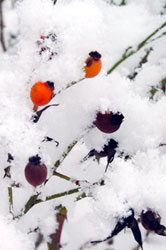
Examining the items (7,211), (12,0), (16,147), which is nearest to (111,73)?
(16,147)

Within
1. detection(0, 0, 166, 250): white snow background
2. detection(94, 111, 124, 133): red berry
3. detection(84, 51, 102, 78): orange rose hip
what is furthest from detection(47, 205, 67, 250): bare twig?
detection(84, 51, 102, 78): orange rose hip

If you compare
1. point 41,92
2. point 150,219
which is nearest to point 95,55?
point 41,92

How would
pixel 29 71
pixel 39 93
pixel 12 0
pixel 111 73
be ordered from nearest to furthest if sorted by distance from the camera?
1. pixel 39 93
2. pixel 29 71
3. pixel 111 73
4. pixel 12 0

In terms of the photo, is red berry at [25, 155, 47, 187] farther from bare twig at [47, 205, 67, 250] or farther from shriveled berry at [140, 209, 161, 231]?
shriveled berry at [140, 209, 161, 231]

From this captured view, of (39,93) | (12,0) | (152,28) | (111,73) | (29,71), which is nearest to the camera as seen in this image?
(39,93)

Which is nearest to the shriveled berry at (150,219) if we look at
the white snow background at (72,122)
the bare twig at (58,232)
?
the white snow background at (72,122)

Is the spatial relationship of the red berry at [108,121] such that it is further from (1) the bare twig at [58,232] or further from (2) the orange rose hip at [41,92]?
(1) the bare twig at [58,232]

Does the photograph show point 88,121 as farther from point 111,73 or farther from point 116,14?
point 116,14
